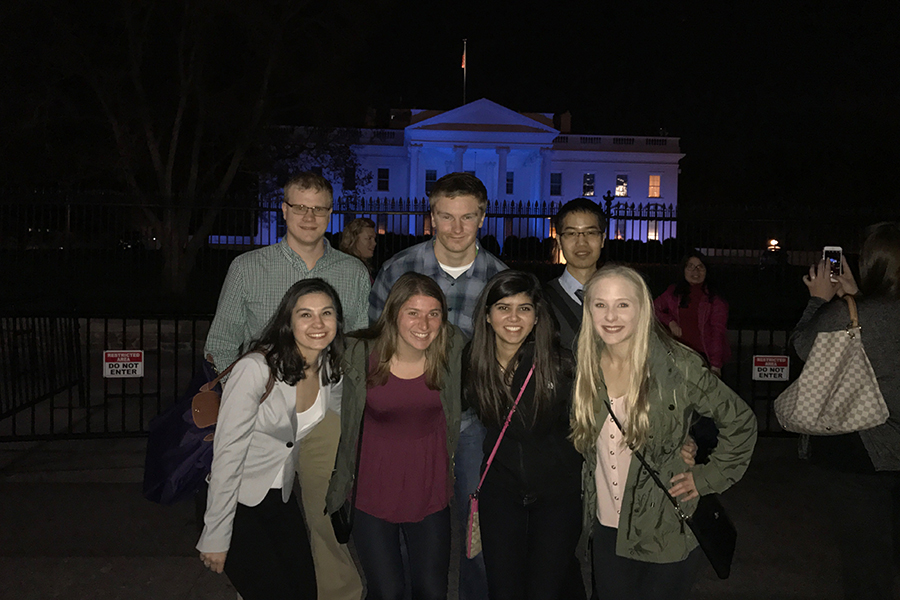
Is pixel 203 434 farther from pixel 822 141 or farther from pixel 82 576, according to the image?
pixel 822 141

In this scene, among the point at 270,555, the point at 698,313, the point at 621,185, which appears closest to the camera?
the point at 270,555

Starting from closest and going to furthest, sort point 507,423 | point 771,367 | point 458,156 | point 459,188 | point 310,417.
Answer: point 507,423 → point 310,417 → point 459,188 → point 771,367 → point 458,156

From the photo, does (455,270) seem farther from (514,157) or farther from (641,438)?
(514,157)

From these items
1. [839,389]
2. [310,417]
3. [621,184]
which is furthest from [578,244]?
[621,184]

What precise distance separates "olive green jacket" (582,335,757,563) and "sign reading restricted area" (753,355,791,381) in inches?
197

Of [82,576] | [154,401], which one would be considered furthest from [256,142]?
[82,576]

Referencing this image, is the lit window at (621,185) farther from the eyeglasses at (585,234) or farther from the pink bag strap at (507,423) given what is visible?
the pink bag strap at (507,423)

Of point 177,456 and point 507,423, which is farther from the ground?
point 507,423

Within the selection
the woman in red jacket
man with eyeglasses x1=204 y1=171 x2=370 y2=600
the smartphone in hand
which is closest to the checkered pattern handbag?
the smartphone in hand

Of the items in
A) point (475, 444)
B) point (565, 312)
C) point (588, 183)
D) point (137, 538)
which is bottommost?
point (137, 538)

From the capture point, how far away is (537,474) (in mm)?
3168

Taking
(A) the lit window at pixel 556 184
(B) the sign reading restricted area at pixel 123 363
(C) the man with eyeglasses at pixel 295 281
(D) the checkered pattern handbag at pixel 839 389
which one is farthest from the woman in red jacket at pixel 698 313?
(A) the lit window at pixel 556 184

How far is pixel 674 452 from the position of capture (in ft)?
9.93

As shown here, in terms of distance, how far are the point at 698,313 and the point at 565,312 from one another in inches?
162
